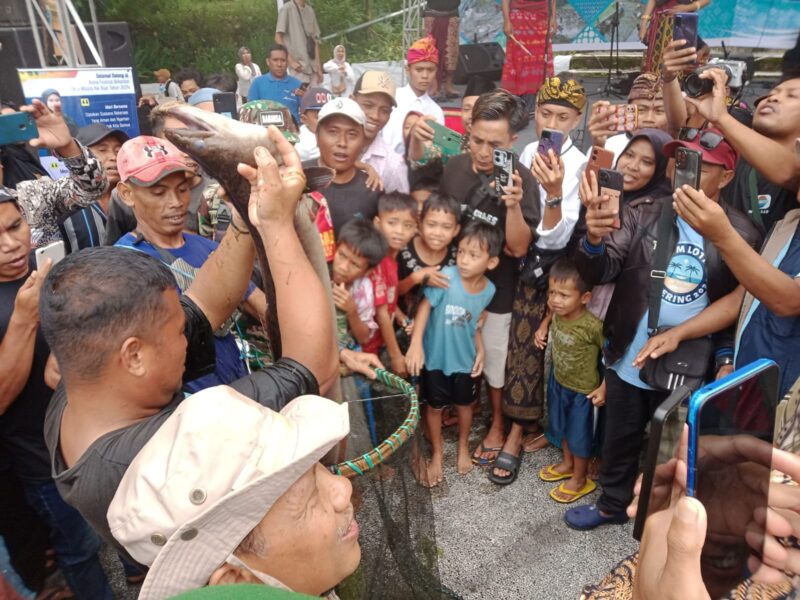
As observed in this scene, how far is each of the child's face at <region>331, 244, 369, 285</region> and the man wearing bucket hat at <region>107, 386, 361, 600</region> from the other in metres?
1.85

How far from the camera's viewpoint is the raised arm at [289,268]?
1.34 metres

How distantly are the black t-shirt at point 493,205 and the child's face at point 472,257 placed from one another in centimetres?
16

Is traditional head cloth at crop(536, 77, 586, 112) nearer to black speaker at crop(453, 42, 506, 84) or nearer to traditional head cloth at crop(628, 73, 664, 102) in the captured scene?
traditional head cloth at crop(628, 73, 664, 102)

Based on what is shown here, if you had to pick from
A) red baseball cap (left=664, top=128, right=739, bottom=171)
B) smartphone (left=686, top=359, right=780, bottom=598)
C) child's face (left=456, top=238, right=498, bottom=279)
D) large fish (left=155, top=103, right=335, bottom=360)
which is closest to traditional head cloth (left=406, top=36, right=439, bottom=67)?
child's face (left=456, top=238, right=498, bottom=279)

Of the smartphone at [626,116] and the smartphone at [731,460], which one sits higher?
the smartphone at [626,116]

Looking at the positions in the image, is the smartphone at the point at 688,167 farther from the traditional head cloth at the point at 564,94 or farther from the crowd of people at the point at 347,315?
the traditional head cloth at the point at 564,94

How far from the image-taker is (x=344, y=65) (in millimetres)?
8961

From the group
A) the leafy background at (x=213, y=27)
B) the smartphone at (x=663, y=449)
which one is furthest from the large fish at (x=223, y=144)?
the leafy background at (x=213, y=27)

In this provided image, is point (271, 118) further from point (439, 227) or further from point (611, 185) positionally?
point (611, 185)

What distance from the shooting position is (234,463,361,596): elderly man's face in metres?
1.02

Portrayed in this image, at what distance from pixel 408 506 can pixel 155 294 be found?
1115 millimetres

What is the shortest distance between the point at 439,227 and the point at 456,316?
509 mm

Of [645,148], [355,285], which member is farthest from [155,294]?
[645,148]

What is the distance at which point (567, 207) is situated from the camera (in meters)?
3.07
